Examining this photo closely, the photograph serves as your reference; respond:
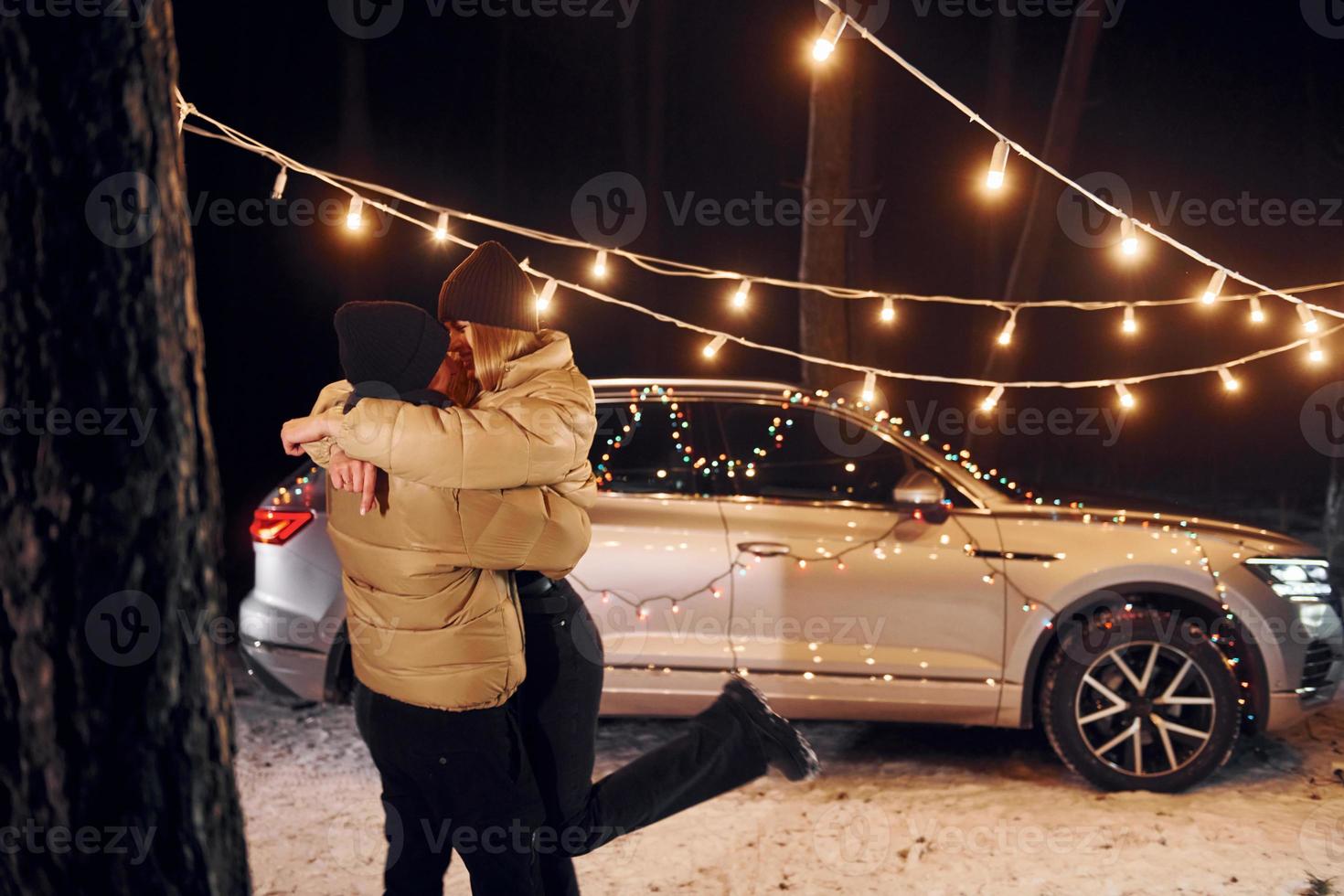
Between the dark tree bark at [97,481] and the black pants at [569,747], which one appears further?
the black pants at [569,747]

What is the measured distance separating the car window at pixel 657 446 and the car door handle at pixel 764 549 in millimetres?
312

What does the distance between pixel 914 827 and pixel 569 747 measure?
6.82 feet

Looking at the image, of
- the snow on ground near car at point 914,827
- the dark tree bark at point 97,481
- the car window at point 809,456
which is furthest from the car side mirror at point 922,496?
the dark tree bark at point 97,481

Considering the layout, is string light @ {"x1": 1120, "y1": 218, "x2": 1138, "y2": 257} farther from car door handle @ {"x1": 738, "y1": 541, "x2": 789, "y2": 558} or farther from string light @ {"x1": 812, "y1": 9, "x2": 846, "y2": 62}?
→ car door handle @ {"x1": 738, "y1": 541, "x2": 789, "y2": 558}

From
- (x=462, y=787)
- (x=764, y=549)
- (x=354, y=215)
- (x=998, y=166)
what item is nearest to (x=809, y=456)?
(x=764, y=549)

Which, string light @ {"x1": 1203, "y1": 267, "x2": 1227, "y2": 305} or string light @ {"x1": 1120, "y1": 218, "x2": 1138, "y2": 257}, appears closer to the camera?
string light @ {"x1": 1120, "y1": 218, "x2": 1138, "y2": 257}

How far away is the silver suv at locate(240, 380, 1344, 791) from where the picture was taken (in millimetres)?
5035

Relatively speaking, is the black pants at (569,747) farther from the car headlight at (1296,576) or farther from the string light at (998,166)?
the car headlight at (1296,576)

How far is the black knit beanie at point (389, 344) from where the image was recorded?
2.62 meters

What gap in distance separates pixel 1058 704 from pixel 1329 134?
19945mm

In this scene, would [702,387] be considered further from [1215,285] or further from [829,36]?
[1215,285]

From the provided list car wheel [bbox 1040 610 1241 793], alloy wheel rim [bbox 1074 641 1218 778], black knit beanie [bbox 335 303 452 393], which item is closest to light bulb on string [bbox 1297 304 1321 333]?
car wheel [bbox 1040 610 1241 793]

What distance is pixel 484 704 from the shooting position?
271cm

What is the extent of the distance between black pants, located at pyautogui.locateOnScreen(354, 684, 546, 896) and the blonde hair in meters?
0.77
